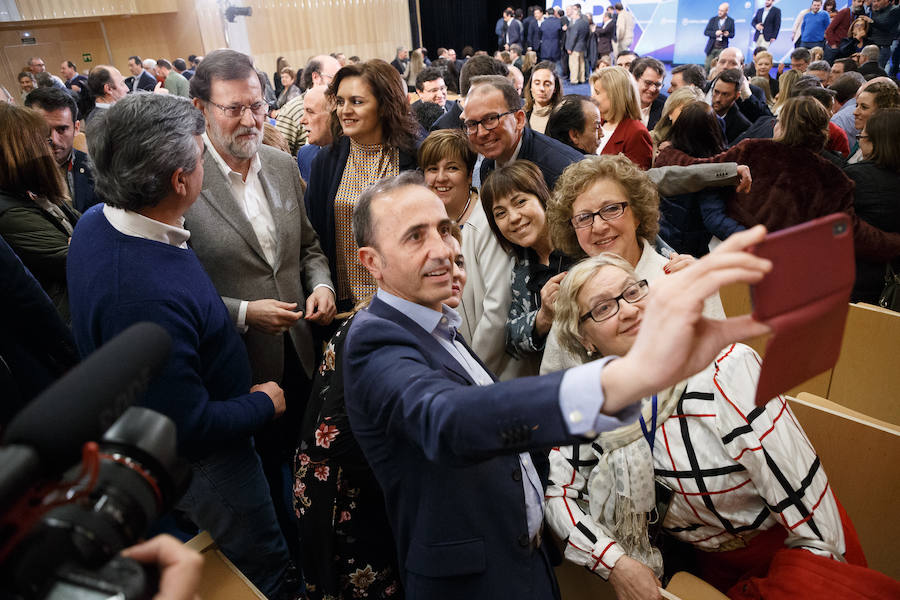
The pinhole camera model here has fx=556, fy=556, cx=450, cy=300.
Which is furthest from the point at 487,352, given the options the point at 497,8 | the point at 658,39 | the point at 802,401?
the point at 497,8

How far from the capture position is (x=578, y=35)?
13461mm

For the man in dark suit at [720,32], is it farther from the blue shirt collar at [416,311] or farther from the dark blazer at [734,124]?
the blue shirt collar at [416,311]

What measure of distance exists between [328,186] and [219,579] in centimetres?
166

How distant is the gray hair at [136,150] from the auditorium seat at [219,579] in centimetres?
93

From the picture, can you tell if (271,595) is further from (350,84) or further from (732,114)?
(732,114)

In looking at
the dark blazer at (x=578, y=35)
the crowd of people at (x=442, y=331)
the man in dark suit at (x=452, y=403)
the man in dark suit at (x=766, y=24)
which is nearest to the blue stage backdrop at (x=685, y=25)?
the man in dark suit at (x=766, y=24)

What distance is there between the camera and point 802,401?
5.91ft

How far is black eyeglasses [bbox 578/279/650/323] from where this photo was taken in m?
1.40

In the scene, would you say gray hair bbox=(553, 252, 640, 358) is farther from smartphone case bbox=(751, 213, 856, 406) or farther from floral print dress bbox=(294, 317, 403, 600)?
smartphone case bbox=(751, 213, 856, 406)

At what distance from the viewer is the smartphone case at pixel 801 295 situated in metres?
0.63

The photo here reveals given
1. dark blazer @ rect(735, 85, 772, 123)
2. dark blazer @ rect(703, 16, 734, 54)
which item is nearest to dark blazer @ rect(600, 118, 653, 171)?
dark blazer @ rect(735, 85, 772, 123)

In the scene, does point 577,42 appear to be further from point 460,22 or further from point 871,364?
point 871,364

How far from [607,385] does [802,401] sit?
1.47 metres

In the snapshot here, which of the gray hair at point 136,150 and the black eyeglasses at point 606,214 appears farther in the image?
the black eyeglasses at point 606,214
